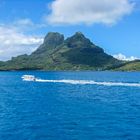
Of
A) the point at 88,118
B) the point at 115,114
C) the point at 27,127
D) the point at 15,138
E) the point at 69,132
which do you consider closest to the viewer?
the point at 15,138

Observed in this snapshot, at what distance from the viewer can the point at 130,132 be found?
57.9 metres

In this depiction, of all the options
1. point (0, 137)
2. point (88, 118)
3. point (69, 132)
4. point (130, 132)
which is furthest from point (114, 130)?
point (0, 137)

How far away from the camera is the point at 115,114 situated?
254ft

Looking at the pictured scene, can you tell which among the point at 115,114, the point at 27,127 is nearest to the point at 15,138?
the point at 27,127

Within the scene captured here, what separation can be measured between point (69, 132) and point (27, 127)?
27.2 feet

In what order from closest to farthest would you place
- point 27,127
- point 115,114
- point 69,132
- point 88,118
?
point 69,132
point 27,127
point 88,118
point 115,114

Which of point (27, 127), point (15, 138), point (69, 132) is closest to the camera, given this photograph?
point (15, 138)

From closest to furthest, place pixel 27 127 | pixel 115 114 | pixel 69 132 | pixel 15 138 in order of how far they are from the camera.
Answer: pixel 15 138 < pixel 69 132 < pixel 27 127 < pixel 115 114

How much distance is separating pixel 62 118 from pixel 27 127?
1155 centimetres

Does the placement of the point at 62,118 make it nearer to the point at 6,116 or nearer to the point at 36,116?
the point at 36,116

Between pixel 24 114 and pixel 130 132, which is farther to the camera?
pixel 24 114

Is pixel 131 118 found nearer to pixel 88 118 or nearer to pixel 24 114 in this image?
pixel 88 118

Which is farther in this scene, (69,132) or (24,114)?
(24,114)

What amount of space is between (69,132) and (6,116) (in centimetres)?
2136
